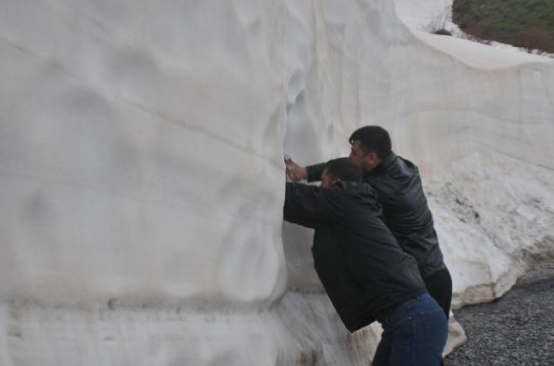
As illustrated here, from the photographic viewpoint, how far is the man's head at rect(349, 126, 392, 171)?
2809 millimetres

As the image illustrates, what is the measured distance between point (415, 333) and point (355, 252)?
346mm

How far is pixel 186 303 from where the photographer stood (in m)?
1.84

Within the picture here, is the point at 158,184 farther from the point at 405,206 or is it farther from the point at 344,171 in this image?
the point at 405,206

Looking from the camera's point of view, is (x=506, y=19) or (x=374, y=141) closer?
(x=374, y=141)

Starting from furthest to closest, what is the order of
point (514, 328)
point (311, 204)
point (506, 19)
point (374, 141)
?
point (506, 19) → point (514, 328) → point (374, 141) → point (311, 204)

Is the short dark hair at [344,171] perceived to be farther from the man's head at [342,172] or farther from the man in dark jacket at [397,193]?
the man in dark jacket at [397,193]

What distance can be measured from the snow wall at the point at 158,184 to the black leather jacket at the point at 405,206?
0.36 metres

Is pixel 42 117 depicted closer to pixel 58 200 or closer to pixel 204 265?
pixel 58 200

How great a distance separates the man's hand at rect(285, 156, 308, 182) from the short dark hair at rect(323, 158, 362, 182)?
237 millimetres

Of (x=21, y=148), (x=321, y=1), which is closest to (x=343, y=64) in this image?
(x=321, y=1)

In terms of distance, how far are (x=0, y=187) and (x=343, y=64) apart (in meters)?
3.37

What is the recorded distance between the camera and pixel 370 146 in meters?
2.81

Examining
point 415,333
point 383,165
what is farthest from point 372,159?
point 415,333

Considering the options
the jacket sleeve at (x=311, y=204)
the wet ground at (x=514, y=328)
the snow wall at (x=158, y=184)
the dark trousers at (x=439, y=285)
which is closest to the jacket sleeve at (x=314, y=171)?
the snow wall at (x=158, y=184)
